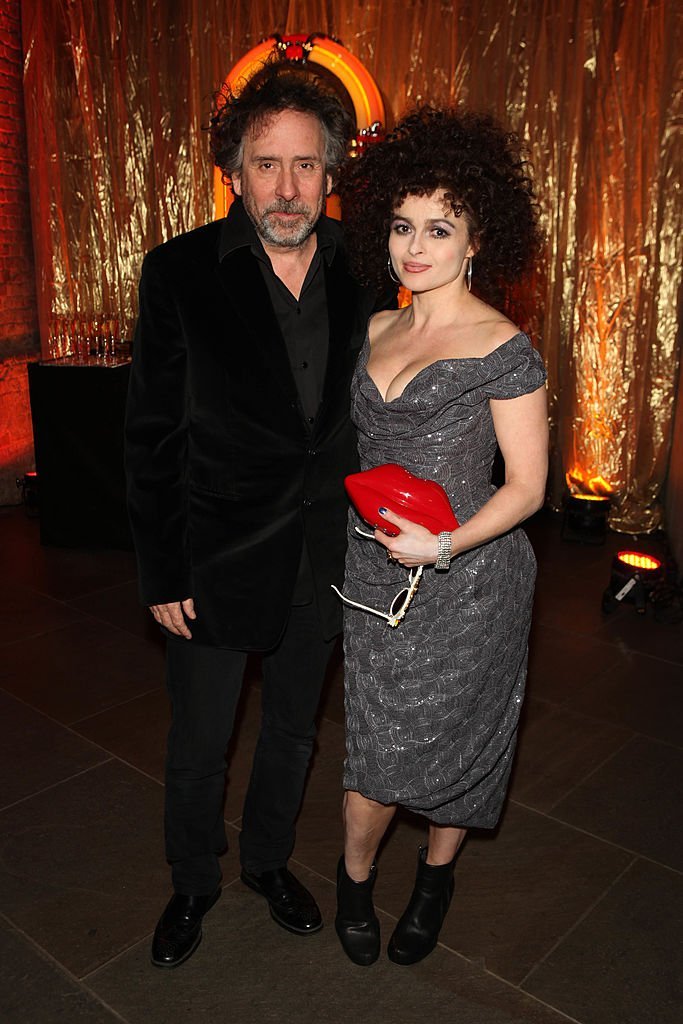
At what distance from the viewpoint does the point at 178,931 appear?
2172mm

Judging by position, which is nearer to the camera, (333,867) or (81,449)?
(333,867)

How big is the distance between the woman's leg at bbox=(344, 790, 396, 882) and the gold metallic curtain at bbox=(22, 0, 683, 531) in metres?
3.55

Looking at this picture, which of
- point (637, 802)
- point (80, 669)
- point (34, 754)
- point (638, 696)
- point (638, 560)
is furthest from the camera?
point (638, 560)

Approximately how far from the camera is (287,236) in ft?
6.60

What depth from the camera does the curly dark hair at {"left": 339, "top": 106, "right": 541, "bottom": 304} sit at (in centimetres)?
189

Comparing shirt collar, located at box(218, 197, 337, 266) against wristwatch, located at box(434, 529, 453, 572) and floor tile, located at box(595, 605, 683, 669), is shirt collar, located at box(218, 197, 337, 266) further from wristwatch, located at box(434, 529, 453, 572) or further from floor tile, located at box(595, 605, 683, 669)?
floor tile, located at box(595, 605, 683, 669)

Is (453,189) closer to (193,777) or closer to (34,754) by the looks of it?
(193,777)

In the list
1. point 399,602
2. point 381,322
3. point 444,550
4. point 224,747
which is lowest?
point 224,747

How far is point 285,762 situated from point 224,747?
191mm

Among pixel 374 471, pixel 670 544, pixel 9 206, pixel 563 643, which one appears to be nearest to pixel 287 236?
pixel 374 471

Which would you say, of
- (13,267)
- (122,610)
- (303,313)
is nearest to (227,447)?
(303,313)

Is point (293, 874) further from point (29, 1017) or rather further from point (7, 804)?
point (7, 804)

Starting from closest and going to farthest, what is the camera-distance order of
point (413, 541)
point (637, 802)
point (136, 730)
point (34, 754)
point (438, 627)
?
point (413, 541), point (438, 627), point (637, 802), point (34, 754), point (136, 730)

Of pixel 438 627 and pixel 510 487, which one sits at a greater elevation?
pixel 510 487
